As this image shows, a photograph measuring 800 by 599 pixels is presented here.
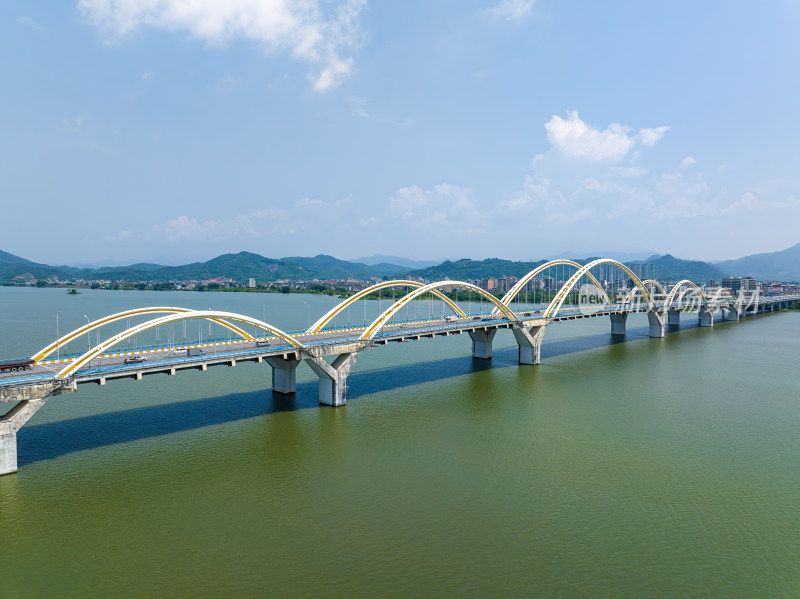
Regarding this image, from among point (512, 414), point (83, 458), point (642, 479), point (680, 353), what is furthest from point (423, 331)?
point (680, 353)

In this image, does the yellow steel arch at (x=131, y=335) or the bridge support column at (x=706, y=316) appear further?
the bridge support column at (x=706, y=316)

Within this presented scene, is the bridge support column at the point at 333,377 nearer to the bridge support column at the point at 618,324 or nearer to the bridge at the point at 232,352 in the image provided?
the bridge at the point at 232,352

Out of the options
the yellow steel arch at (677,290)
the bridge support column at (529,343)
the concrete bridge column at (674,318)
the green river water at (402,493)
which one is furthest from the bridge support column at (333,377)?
the concrete bridge column at (674,318)

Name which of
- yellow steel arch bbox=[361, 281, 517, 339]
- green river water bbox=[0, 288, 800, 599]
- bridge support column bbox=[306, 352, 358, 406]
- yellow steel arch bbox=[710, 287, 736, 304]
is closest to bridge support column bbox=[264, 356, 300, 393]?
green river water bbox=[0, 288, 800, 599]


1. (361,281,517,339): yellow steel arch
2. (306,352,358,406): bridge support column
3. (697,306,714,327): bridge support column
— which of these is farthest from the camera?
(697,306,714,327): bridge support column

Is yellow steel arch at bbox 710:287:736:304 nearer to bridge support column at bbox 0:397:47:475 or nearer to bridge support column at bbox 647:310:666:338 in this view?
bridge support column at bbox 647:310:666:338

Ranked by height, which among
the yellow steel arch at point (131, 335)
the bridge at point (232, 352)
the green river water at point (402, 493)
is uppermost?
the yellow steel arch at point (131, 335)

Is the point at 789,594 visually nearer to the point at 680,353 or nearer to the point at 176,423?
the point at 176,423
